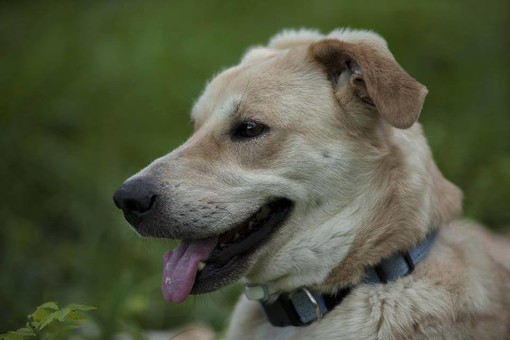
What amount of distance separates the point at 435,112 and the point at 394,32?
1.87 meters

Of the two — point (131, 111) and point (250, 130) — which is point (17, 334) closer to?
point (250, 130)

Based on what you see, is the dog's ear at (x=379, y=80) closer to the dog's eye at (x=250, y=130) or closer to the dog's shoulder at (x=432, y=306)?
the dog's eye at (x=250, y=130)

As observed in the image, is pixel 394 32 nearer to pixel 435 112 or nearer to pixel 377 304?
pixel 435 112

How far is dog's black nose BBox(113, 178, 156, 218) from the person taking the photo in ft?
11.0

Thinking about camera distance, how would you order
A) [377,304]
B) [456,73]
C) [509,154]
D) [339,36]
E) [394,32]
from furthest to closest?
[394,32], [456,73], [509,154], [339,36], [377,304]

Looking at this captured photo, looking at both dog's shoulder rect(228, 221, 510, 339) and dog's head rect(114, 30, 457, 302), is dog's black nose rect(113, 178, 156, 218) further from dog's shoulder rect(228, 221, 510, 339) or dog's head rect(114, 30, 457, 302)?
dog's shoulder rect(228, 221, 510, 339)

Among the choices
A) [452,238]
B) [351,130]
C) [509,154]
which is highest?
[351,130]

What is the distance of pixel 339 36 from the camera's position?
155 inches

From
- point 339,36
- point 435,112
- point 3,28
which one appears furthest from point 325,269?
point 3,28

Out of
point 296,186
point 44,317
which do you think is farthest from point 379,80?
point 44,317

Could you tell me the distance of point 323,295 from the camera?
3.46 meters

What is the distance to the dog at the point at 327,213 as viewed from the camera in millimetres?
3357

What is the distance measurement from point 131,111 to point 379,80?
17.9ft

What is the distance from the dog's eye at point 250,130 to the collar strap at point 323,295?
0.73 meters
